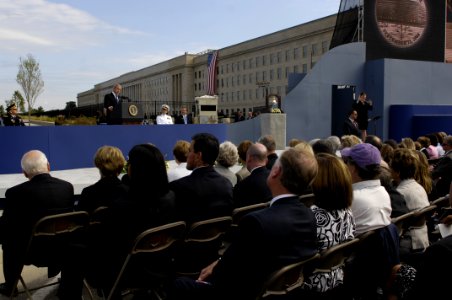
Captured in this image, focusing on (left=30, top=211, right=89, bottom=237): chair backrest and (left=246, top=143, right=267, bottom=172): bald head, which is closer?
(left=30, top=211, right=89, bottom=237): chair backrest

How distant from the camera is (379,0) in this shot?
56.1 feet

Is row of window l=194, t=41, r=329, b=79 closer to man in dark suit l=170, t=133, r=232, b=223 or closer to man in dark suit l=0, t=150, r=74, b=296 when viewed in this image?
man in dark suit l=170, t=133, r=232, b=223

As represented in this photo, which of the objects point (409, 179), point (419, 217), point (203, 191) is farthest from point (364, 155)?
point (203, 191)

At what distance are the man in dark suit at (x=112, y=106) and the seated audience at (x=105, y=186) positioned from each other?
9.03m

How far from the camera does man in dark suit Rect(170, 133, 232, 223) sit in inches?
141

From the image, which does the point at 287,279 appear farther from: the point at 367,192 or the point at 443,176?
the point at 443,176

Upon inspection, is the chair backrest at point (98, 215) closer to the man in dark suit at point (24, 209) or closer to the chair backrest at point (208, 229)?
the man in dark suit at point (24, 209)

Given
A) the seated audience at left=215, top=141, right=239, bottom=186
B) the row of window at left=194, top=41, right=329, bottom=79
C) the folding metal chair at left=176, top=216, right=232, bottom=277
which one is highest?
the row of window at left=194, top=41, right=329, bottom=79

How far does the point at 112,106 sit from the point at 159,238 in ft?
33.5

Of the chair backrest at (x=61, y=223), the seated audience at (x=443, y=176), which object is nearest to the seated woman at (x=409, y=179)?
the seated audience at (x=443, y=176)

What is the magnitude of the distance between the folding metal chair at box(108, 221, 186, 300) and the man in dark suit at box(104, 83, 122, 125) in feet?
32.3

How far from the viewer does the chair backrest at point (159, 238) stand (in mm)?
2992

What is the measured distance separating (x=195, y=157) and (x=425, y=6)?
18.6 meters

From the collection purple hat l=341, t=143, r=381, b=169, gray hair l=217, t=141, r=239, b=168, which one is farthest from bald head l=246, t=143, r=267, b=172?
purple hat l=341, t=143, r=381, b=169
